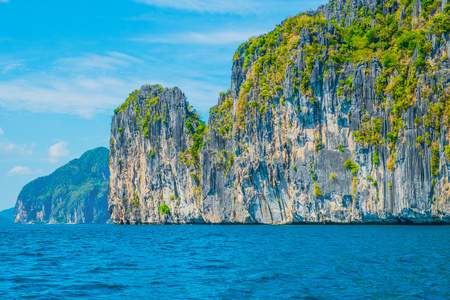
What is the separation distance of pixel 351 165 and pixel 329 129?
22.6ft

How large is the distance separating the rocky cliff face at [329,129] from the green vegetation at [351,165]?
0.17m

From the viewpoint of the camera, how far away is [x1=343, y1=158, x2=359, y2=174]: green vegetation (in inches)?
2559

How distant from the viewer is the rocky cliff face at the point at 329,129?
56.8 m

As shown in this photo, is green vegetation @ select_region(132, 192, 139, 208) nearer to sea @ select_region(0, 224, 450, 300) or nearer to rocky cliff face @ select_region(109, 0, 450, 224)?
rocky cliff face @ select_region(109, 0, 450, 224)

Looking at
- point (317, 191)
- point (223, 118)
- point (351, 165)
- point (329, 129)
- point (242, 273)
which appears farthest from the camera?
point (223, 118)

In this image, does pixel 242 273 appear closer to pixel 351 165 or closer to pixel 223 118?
pixel 351 165

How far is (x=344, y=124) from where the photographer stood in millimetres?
68125

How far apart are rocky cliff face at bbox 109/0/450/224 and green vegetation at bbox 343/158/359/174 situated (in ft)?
0.56

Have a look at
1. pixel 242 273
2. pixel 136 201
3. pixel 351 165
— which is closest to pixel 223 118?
pixel 351 165

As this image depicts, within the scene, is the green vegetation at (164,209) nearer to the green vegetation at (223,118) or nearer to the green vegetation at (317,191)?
the green vegetation at (223,118)

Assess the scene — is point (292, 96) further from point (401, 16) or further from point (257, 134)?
point (401, 16)

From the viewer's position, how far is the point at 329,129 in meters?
69.5

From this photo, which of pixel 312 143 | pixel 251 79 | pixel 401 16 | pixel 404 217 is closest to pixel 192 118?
pixel 251 79

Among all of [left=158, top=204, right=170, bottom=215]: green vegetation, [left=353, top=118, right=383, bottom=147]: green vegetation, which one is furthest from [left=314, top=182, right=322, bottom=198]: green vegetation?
[left=158, top=204, right=170, bottom=215]: green vegetation
